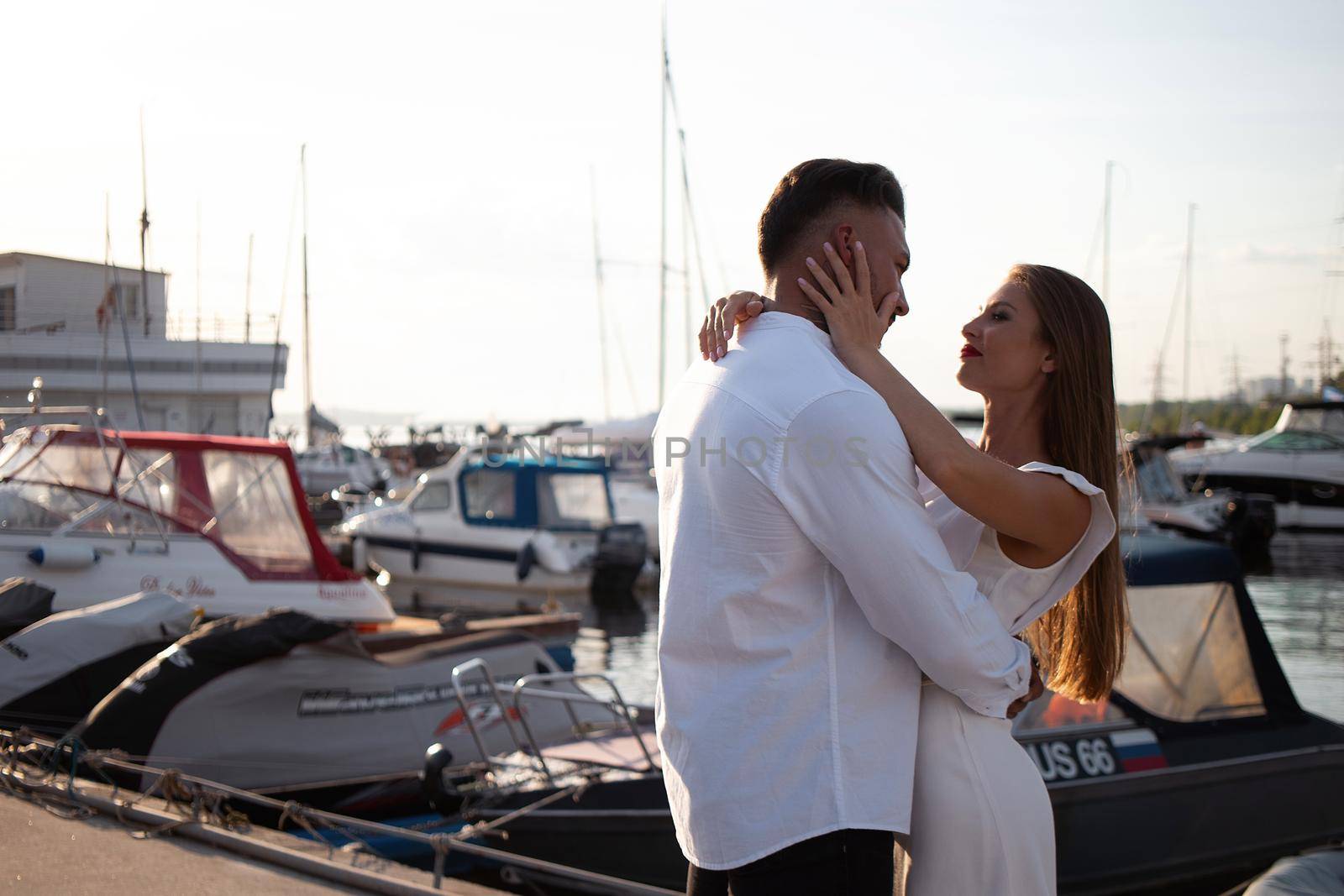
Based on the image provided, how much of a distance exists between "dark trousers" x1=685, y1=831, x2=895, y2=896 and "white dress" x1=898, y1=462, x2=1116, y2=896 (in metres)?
0.24

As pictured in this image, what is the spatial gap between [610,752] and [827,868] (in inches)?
223

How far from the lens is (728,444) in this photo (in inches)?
82.5

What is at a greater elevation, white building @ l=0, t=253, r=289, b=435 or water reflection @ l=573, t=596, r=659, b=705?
white building @ l=0, t=253, r=289, b=435

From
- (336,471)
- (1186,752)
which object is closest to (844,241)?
(1186,752)

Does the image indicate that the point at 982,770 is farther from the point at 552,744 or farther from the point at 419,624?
the point at 419,624

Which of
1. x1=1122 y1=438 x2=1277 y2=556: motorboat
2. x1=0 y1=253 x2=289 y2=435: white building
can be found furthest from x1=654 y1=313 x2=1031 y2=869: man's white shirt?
x1=1122 y1=438 x2=1277 y2=556: motorboat

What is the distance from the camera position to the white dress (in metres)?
2.24

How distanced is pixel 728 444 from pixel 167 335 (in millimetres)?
27345

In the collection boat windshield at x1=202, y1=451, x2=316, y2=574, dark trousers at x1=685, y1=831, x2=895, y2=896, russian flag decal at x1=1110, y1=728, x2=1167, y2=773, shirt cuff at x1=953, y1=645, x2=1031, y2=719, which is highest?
shirt cuff at x1=953, y1=645, x2=1031, y2=719

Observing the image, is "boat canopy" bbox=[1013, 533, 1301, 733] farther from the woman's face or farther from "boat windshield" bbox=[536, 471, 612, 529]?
"boat windshield" bbox=[536, 471, 612, 529]

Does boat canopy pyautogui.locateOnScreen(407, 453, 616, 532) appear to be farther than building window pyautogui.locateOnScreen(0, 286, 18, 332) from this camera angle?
Yes

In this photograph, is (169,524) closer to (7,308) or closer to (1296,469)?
(7,308)

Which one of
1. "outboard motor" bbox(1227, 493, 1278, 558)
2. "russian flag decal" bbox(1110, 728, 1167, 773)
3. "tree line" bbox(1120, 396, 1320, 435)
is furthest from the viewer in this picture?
"tree line" bbox(1120, 396, 1320, 435)

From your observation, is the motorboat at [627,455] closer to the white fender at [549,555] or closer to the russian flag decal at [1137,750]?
the white fender at [549,555]
